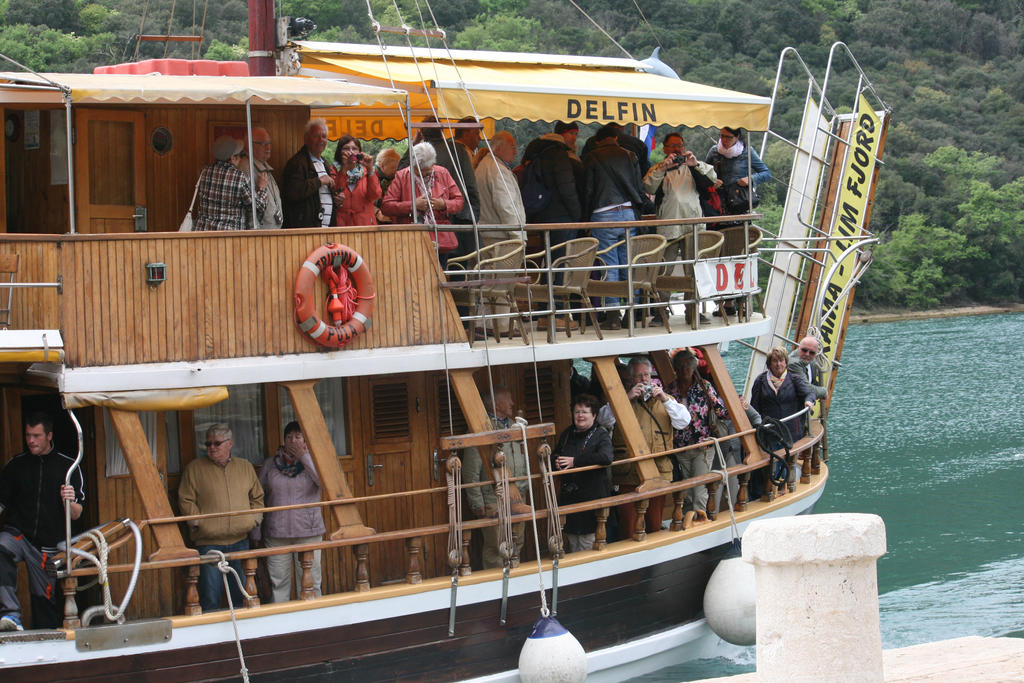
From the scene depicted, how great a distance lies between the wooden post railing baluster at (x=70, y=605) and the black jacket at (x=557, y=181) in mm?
5542

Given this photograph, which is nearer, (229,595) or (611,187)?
(229,595)

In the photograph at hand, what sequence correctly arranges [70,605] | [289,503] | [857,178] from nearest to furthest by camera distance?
[70,605] → [289,503] → [857,178]

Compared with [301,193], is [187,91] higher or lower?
higher

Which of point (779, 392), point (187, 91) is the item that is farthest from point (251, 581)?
point (779, 392)

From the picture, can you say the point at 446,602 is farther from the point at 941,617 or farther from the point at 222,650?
the point at 941,617

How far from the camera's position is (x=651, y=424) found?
453 inches

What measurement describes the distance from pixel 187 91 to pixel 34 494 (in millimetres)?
2992

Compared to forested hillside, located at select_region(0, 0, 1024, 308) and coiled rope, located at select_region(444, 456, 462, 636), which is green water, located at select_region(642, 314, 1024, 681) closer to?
coiled rope, located at select_region(444, 456, 462, 636)

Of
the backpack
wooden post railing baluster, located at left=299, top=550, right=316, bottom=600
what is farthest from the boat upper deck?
the backpack

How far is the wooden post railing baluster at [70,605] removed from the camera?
28.0 feet

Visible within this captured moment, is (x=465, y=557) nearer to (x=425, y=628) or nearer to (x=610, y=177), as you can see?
(x=425, y=628)

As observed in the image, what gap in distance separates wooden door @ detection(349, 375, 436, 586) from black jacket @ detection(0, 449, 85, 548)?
238 cm

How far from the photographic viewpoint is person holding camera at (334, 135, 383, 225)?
10.5m

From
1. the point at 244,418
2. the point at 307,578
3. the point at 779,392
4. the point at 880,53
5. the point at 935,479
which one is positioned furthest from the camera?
the point at 880,53
